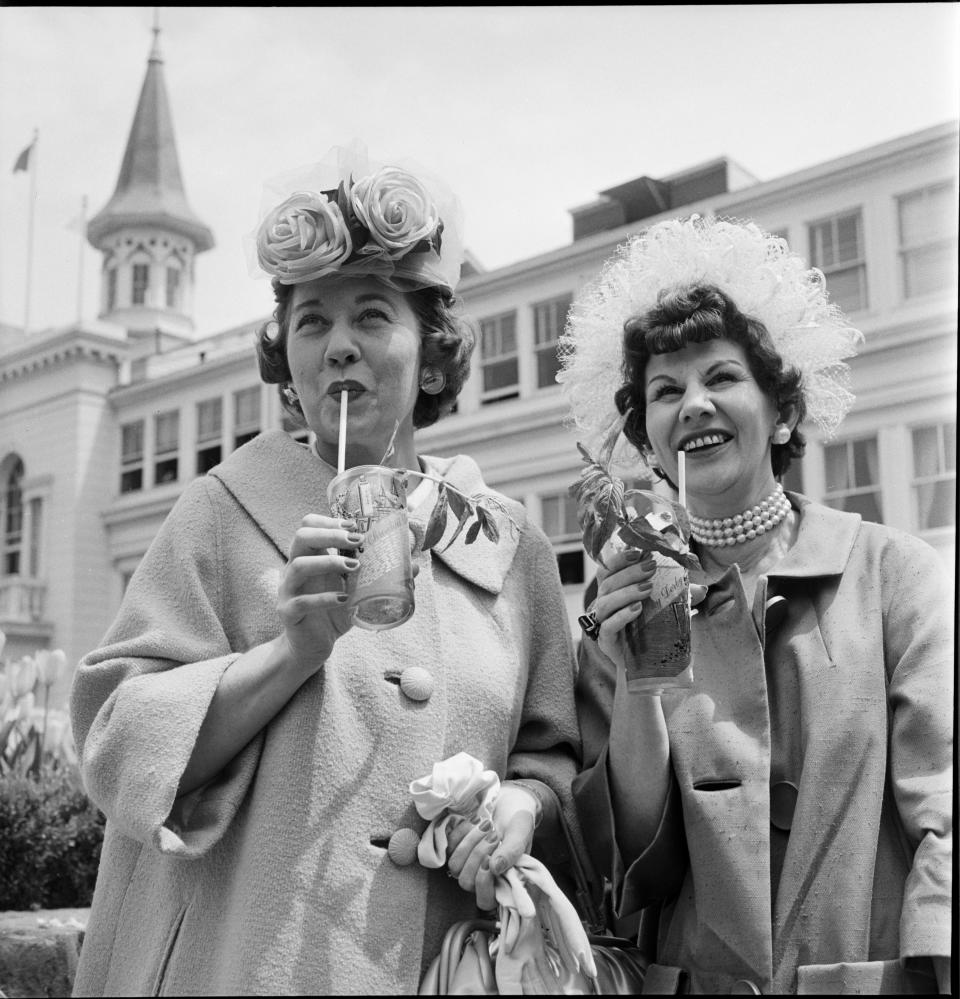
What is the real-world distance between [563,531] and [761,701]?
1290 centimetres

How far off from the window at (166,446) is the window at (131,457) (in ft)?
Result: 0.55

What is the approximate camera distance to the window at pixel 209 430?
32.0 feet

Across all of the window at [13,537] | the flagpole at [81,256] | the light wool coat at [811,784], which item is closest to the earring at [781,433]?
the light wool coat at [811,784]

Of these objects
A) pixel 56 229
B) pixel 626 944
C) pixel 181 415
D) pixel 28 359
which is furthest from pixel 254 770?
pixel 181 415

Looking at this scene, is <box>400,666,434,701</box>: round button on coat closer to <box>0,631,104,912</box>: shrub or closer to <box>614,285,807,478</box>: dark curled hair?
<box>614,285,807,478</box>: dark curled hair

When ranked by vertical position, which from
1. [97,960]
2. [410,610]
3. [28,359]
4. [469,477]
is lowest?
[97,960]

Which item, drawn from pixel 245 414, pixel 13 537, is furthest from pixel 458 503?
pixel 245 414

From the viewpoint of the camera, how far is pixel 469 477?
8.36 feet

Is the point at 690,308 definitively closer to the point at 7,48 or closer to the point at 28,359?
the point at 7,48

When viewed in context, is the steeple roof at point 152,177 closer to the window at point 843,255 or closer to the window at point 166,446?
the window at point 166,446

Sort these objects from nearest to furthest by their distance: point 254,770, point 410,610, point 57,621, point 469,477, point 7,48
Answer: point 410,610 < point 254,770 < point 469,477 < point 7,48 < point 57,621

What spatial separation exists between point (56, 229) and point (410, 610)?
93.0 inches

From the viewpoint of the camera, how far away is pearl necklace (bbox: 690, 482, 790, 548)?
2.54m

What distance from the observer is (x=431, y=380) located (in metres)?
2.53
